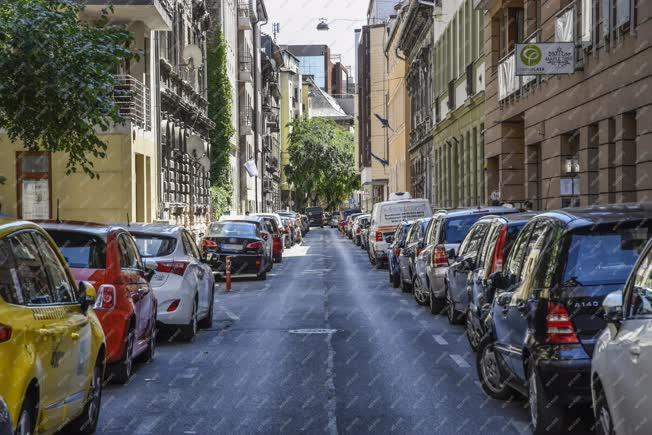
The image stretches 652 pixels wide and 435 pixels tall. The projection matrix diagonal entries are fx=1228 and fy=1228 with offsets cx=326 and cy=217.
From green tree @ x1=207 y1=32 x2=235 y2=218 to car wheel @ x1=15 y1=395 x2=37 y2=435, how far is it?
Answer: 163ft

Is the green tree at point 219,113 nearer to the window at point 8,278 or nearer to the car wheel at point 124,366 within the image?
the car wheel at point 124,366

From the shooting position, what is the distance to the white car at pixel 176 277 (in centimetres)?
1505

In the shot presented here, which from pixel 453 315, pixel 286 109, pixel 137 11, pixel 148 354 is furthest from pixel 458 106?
pixel 286 109

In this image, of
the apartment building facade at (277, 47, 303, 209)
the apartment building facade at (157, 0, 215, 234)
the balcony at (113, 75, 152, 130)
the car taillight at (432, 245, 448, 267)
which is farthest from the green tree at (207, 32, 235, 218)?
the apartment building facade at (277, 47, 303, 209)

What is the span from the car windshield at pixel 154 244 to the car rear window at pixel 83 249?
14.5 feet

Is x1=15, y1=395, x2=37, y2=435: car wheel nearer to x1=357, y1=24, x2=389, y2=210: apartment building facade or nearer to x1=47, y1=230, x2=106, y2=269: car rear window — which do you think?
x1=47, y1=230, x2=106, y2=269: car rear window

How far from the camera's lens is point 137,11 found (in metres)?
31.0

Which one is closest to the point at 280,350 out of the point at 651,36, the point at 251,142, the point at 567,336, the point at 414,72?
the point at 567,336

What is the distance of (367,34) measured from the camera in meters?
111

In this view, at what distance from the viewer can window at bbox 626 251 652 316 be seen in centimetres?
598

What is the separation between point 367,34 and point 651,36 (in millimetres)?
93722

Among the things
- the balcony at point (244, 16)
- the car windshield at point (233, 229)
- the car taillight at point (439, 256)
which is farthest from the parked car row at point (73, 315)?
the balcony at point (244, 16)

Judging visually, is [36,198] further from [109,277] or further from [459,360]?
[109,277]

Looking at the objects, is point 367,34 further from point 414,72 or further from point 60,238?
point 60,238
